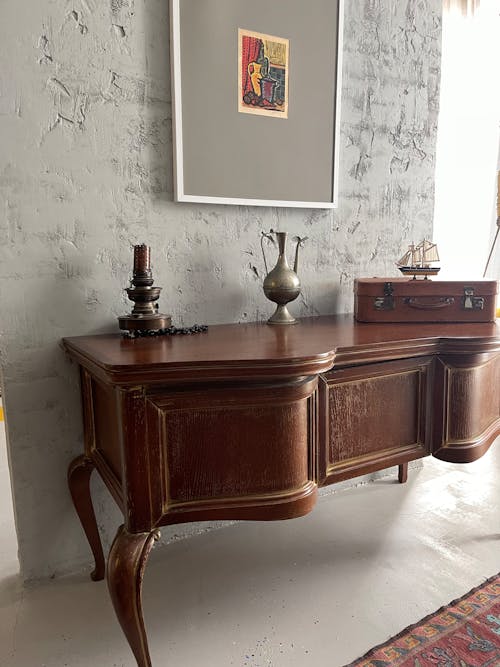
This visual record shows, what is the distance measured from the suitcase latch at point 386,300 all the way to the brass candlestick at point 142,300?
842 millimetres

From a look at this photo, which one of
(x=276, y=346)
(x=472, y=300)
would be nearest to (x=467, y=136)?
(x=472, y=300)

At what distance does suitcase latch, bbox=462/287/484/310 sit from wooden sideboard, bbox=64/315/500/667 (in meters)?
0.20

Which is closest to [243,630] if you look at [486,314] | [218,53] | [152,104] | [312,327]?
[312,327]

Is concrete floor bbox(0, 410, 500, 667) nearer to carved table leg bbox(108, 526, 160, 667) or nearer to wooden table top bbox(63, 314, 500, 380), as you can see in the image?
carved table leg bbox(108, 526, 160, 667)

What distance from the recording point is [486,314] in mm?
2039

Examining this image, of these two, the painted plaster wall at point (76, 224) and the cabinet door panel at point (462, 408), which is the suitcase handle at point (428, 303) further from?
the painted plaster wall at point (76, 224)

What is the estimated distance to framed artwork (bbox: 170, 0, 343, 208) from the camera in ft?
6.43

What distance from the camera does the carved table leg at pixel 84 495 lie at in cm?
186

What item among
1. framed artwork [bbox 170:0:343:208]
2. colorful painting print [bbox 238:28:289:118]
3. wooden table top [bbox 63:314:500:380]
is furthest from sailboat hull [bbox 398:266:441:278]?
colorful painting print [bbox 238:28:289:118]

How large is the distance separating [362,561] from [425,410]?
27.0 inches

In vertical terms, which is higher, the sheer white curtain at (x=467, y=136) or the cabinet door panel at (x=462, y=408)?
the sheer white curtain at (x=467, y=136)

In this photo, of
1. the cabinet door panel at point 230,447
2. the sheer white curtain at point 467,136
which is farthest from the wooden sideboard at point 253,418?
the sheer white curtain at point 467,136

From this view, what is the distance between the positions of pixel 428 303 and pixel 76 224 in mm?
1364

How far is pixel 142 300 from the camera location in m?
1.80
